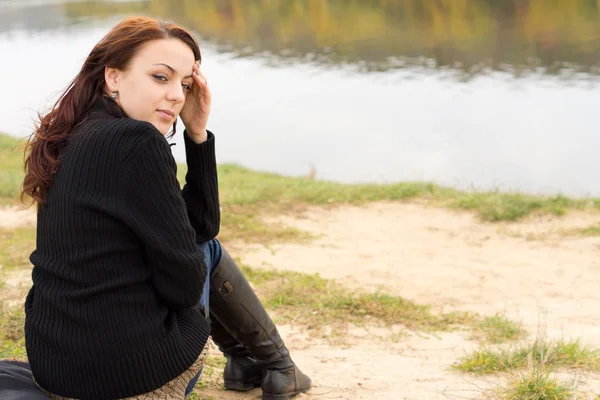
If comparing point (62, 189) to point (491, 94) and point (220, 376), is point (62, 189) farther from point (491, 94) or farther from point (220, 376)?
point (491, 94)

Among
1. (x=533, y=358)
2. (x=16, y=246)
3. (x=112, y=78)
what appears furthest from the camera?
(x=16, y=246)

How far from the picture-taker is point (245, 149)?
10.5m

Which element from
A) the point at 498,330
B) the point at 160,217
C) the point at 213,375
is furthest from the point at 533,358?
the point at 160,217

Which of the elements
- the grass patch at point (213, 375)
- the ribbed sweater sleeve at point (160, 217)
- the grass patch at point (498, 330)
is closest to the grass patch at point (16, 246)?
the grass patch at point (213, 375)

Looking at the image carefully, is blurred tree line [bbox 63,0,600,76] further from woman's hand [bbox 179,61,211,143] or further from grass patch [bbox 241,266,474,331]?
woman's hand [bbox 179,61,211,143]

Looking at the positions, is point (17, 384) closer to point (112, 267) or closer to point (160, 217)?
point (112, 267)

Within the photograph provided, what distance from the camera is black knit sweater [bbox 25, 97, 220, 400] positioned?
183cm

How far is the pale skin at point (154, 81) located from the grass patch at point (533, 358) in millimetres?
1651

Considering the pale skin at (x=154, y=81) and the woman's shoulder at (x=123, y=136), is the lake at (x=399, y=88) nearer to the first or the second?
the pale skin at (x=154, y=81)

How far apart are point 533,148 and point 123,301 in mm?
8394

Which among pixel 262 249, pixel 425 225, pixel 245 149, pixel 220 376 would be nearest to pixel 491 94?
pixel 245 149

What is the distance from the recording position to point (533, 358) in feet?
9.84

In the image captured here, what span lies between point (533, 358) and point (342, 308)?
113cm

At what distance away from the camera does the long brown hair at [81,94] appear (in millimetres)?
1982
